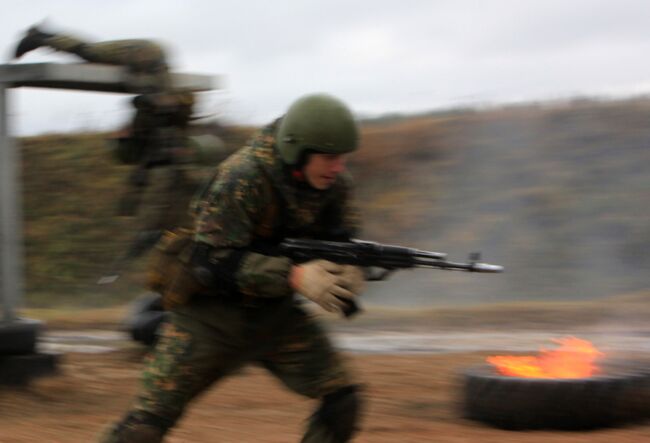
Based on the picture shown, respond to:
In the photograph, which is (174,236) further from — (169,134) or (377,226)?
(377,226)

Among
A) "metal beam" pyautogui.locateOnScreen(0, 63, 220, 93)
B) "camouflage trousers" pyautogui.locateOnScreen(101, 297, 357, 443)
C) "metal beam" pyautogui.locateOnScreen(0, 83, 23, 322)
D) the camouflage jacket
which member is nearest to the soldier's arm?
the camouflage jacket

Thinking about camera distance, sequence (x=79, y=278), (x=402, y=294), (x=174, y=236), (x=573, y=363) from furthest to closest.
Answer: (x=79, y=278)
(x=402, y=294)
(x=573, y=363)
(x=174, y=236)

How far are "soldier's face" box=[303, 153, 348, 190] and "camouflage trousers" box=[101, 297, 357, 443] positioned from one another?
1.59 ft

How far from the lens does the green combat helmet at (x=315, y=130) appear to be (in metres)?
3.63

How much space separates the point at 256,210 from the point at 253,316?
0.43m

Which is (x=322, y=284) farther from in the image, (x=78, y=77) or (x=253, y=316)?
(x=78, y=77)

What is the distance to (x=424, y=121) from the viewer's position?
1705 centimetres

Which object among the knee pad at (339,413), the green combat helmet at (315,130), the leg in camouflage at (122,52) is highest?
the leg in camouflage at (122,52)

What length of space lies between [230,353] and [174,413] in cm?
29

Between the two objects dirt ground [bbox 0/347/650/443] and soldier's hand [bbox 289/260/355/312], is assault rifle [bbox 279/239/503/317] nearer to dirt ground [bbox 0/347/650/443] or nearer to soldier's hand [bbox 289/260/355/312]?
soldier's hand [bbox 289/260/355/312]

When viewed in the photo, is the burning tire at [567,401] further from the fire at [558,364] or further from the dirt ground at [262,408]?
the fire at [558,364]

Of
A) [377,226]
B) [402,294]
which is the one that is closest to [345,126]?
[402,294]

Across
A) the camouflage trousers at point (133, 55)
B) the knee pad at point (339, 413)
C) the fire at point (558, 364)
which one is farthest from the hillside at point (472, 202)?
the knee pad at point (339, 413)

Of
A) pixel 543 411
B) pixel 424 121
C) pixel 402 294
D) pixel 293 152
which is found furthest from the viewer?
pixel 424 121
